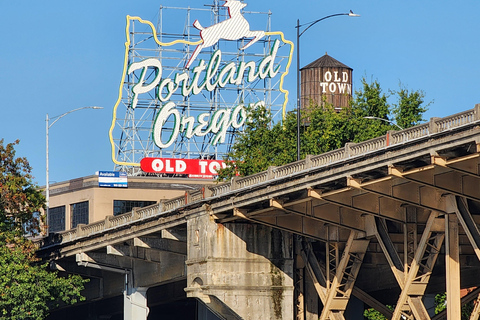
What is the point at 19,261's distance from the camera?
73750mm

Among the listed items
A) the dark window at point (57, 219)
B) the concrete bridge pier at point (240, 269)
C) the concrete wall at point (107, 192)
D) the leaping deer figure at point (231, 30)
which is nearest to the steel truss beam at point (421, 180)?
the concrete bridge pier at point (240, 269)

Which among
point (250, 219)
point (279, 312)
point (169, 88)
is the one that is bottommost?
point (279, 312)

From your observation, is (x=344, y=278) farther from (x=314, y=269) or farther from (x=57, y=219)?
(x=57, y=219)

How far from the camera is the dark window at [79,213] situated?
332 feet

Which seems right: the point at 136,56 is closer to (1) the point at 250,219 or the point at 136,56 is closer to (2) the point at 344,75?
(2) the point at 344,75

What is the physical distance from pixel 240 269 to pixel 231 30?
164 feet

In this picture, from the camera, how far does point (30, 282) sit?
73.7 meters

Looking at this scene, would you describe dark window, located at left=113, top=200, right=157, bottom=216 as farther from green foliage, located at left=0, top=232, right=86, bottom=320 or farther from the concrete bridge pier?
the concrete bridge pier

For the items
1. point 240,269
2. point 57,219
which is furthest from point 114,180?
point 240,269

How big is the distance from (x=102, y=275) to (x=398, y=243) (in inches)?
1140

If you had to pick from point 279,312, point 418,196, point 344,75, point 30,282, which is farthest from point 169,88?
point 418,196

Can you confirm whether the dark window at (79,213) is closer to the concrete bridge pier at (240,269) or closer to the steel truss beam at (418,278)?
the concrete bridge pier at (240,269)

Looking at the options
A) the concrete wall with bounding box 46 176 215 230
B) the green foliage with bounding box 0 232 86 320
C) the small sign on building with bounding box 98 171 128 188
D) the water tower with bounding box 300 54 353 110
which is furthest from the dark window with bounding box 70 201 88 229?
the green foliage with bounding box 0 232 86 320

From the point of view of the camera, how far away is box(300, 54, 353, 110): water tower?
112750 mm
